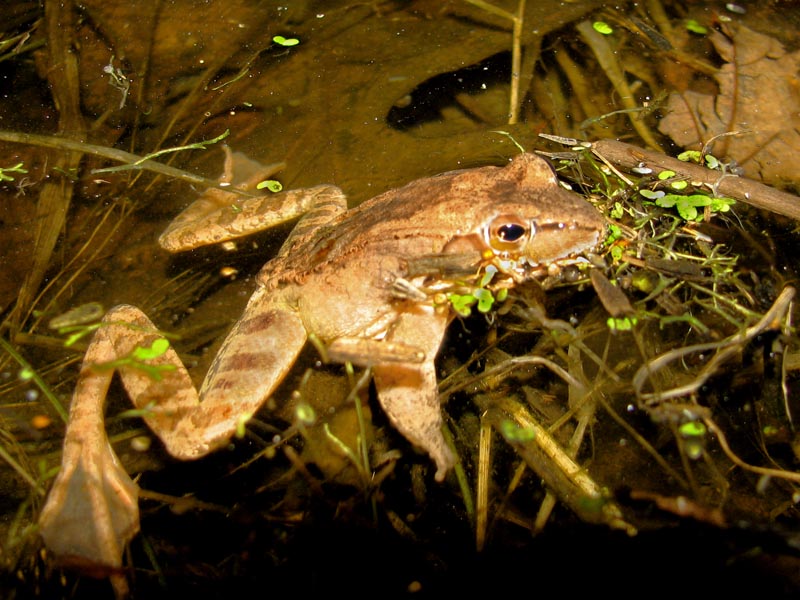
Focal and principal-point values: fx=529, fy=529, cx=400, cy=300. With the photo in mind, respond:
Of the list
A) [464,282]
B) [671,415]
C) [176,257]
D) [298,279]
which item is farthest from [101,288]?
[671,415]

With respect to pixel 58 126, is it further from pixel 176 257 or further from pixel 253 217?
pixel 253 217

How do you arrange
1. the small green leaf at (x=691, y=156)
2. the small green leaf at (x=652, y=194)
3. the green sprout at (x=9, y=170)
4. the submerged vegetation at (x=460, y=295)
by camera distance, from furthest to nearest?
the green sprout at (x=9, y=170) → the small green leaf at (x=691, y=156) → the small green leaf at (x=652, y=194) → the submerged vegetation at (x=460, y=295)

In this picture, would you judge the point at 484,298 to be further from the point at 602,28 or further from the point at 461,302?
the point at 602,28

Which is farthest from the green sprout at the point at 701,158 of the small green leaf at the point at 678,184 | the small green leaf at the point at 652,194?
the small green leaf at the point at 652,194

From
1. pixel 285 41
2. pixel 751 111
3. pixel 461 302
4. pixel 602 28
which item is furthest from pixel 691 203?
pixel 285 41

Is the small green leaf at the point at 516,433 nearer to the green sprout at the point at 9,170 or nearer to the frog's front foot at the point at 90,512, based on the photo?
the frog's front foot at the point at 90,512

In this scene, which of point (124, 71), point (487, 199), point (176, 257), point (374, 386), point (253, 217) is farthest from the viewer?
point (124, 71)
